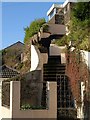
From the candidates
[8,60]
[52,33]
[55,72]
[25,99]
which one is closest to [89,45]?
[55,72]

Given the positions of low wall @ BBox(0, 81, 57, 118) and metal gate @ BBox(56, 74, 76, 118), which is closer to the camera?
low wall @ BBox(0, 81, 57, 118)

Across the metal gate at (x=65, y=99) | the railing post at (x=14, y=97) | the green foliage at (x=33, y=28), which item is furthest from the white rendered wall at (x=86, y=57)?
the green foliage at (x=33, y=28)

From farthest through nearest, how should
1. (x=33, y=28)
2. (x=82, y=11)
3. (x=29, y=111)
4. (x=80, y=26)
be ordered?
(x=33, y=28) < (x=82, y=11) < (x=80, y=26) < (x=29, y=111)

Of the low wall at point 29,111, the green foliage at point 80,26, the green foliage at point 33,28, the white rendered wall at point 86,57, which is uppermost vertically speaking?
the green foliage at point 33,28

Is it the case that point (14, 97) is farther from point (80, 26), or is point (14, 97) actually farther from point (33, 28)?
point (33, 28)

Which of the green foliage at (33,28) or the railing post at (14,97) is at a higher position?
the green foliage at (33,28)

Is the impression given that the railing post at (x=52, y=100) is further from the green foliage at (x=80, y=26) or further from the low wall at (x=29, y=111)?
the green foliage at (x=80, y=26)

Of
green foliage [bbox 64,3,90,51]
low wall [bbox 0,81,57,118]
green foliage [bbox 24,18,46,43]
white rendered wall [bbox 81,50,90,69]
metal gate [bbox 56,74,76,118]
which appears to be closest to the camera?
low wall [bbox 0,81,57,118]

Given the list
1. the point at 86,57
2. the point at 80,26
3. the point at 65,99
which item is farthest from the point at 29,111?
the point at 80,26

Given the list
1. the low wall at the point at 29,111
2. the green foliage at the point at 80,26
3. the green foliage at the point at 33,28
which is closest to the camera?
the low wall at the point at 29,111

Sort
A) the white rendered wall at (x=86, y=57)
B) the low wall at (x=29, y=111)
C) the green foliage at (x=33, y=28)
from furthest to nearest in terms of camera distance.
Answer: the green foliage at (x=33, y=28)
the white rendered wall at (x=86, y=57)
the low wall at (x=29, y=111)

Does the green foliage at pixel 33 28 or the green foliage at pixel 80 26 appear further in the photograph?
the green foliage at pixel 33 28

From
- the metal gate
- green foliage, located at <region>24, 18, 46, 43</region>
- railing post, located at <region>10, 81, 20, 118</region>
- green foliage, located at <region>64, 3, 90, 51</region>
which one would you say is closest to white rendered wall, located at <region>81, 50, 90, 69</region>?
green foliage, located at <region>64, 3, 90, 51</region>

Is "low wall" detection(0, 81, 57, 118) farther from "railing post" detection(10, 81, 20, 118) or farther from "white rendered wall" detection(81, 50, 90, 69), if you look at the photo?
"white rendered wall" detection(81, 50, 90, 69)
